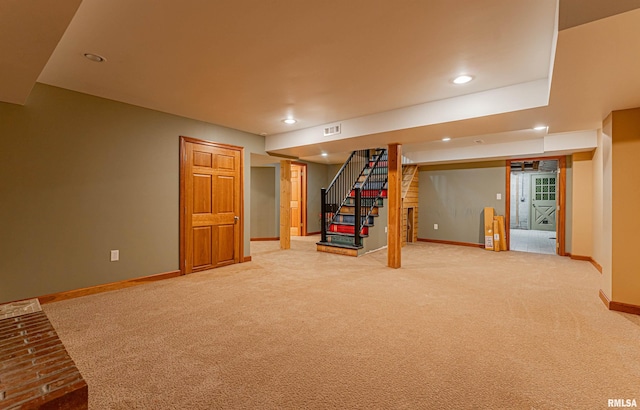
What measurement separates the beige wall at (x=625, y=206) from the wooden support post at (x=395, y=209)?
2577 mm

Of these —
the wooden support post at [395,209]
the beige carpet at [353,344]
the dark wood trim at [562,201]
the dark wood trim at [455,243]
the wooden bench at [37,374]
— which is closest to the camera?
the wooden bench at [37,374]

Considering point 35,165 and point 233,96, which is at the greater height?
point 233,96

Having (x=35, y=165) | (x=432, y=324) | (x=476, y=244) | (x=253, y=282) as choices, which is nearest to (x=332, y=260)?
(x=253, y=282)

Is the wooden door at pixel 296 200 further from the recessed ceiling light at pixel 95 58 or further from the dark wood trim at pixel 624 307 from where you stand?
the dark wood trim at pixel 624 307

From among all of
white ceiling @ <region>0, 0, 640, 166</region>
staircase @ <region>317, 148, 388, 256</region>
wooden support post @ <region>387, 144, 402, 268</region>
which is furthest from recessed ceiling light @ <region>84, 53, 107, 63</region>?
staircase @ <region>317, 148, 388, 256</region>

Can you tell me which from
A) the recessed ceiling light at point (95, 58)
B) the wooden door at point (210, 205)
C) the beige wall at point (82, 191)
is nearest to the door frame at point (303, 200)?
the wooden door at point (210, 205)

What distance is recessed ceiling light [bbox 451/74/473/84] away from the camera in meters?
3.01

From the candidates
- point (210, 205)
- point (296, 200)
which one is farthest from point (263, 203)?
point (210, 205)

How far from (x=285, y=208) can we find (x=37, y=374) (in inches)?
241

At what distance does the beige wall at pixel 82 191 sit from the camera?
3125 mm

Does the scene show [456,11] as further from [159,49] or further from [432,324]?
[432,324]

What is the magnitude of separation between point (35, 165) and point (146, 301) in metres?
1.85

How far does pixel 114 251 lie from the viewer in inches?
151

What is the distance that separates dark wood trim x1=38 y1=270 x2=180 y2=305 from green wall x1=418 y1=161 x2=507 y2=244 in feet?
20.3
